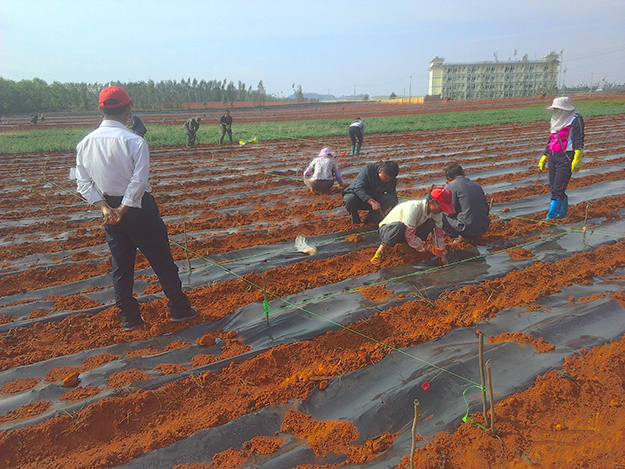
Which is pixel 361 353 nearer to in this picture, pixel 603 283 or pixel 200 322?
pixel 200 322

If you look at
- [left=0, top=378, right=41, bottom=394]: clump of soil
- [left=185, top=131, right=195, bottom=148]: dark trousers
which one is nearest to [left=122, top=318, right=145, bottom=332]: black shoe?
[left=0, top=378, right=41, bottom=394]: clump of soil

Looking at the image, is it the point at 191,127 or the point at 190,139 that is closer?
the point at 191,127

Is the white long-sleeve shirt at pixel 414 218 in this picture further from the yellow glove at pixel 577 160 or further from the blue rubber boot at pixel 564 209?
the blue rubber boot at pixel 564 209

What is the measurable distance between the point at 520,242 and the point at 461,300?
1.79 metres

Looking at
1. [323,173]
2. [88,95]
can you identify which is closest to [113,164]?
[323,173]

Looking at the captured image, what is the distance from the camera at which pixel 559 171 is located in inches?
200

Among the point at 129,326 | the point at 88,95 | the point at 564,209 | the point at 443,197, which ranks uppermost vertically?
Result: the point at 88,95

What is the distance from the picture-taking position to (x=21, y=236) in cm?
532

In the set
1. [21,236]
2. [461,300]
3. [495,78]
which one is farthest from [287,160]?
[495,78]

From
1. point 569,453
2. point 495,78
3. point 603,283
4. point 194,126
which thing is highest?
point 495,78

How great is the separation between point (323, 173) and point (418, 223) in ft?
10.4

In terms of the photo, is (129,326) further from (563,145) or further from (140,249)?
(563,145)

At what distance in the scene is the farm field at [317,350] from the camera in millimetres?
2041

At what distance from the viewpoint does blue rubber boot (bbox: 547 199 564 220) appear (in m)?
5.34
